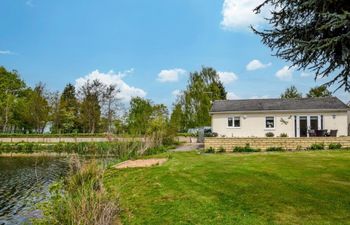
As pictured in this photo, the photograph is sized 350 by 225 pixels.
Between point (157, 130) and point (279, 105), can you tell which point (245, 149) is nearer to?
point (279, 105)

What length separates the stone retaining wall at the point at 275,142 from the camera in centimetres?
1995

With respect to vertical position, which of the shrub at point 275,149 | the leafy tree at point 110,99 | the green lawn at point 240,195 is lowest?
the green lawn at point 240,195

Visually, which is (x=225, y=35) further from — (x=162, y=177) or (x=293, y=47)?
(x=293, y=47)

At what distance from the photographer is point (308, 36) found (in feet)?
18.9

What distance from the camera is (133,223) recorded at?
21.7 feet

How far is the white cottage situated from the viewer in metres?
24.8

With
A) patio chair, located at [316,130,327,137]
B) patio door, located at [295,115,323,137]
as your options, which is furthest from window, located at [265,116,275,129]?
patio chair, located at [316,130,327,137]

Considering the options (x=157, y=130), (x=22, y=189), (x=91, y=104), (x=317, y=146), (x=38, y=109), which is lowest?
(x=22, y=189)

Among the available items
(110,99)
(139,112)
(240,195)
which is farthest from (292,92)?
(240,195)

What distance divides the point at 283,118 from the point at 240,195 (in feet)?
63.4

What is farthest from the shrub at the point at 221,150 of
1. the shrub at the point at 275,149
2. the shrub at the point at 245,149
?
the shrub at the point at 275,149

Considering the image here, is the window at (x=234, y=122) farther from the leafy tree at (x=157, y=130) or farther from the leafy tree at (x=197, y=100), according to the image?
the leafy tree at (x=197, y=100)

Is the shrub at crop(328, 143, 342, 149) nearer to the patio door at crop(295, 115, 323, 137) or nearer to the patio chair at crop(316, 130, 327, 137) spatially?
the patio chair at crop(316, 130, 327, 137)

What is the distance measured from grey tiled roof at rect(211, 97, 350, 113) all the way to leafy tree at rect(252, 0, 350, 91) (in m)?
20.7
